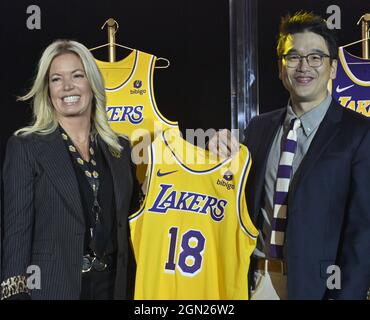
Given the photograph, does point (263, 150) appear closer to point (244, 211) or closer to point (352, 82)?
point (244, 211)

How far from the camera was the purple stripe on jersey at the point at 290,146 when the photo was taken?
82.4 inches

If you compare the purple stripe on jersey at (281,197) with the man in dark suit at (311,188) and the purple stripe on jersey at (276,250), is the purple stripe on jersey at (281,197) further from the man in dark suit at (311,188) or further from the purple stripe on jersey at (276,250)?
→ the purple stripe on jersey at (276,250)

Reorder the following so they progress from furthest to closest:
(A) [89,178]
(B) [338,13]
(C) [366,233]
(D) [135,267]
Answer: (B) [338,13] → (D) [135,267] → (A) [89,178] → (C) [366,233]

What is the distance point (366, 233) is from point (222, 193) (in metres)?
0.51

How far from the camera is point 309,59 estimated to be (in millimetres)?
2090

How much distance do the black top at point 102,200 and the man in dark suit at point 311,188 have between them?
492 mm

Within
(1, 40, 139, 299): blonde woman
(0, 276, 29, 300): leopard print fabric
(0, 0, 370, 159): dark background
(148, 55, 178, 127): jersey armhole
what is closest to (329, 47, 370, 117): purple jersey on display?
(0, 0, 370, 159): dark background

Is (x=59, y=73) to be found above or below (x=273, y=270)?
above

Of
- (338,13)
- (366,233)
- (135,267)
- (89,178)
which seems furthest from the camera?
(338,13)

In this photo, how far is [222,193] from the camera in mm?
2170

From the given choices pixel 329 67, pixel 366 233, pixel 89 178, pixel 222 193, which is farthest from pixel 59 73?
pixel 366 233

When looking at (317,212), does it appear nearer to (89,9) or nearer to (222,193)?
(222,193)

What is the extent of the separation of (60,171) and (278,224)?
75 cm

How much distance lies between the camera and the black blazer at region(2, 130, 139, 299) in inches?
77.1
